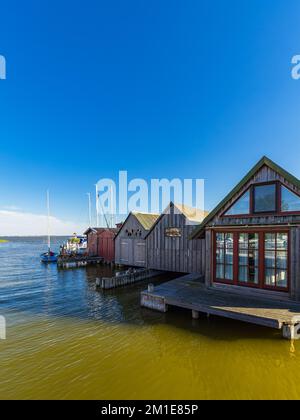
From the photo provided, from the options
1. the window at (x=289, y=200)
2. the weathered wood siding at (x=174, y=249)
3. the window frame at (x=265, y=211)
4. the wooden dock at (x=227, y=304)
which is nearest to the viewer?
the wooden dock at (x=227, y=304)

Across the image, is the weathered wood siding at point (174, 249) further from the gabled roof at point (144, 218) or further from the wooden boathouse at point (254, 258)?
the wooden boathouse at point (254, 258)

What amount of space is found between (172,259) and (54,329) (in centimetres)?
1026

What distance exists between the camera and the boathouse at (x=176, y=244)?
52.5ft

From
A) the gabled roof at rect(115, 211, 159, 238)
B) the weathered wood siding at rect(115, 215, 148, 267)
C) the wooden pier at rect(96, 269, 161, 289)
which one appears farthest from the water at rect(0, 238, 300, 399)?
the gabled roof at rect(115, 211, 159, 238)

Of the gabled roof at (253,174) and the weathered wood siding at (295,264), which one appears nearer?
the weathered wood siding at (295,264)

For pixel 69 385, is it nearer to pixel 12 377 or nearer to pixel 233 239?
pixel 12 377

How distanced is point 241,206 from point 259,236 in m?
1.48

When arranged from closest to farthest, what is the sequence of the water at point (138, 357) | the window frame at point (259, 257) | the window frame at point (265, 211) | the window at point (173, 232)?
the water at point (138, 357)
the window frame at point (259, 257)
the window frame at point (265, 211)
the window at point (173, 232)

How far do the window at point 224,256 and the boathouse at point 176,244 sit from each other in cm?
530

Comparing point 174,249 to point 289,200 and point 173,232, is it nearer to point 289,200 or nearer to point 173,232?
point 173,232

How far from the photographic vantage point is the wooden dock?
712cm

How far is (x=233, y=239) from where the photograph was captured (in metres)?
9.82

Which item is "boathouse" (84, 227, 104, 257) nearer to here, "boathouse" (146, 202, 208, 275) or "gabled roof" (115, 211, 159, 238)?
"gabled roof" (115, 211, 159, 238)

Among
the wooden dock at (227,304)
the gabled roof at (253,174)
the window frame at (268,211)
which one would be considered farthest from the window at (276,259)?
the gabled roof at (253,174)
